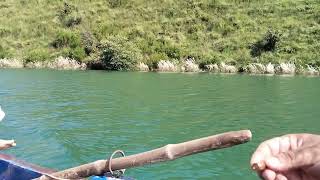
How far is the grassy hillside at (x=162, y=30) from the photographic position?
41.4 metres

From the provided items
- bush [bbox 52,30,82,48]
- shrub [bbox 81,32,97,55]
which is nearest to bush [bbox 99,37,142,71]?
shrub [bbox 81,32,97,55]

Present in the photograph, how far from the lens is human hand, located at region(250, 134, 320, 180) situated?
1.48 metres

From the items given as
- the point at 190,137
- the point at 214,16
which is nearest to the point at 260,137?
the point at 190,137

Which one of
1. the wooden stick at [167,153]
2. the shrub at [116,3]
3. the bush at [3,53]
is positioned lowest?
the bush at [3,53]

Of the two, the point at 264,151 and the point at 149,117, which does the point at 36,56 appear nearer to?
the point at 149,117

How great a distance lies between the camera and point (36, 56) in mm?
44531

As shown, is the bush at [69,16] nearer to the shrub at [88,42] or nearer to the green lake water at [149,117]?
the shrub at [88,42]

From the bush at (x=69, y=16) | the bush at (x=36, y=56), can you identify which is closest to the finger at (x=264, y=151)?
the bush at (x=36, y=56)

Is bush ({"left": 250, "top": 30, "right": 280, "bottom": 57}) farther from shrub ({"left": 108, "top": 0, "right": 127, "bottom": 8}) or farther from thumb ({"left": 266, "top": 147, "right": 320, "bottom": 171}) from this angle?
thumb ({"left": 266, "top": 147, "right": 320, "bottom": 171})

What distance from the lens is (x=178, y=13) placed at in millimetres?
50656

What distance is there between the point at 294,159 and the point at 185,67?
126ft

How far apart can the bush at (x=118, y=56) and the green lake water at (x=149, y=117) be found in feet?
37.6

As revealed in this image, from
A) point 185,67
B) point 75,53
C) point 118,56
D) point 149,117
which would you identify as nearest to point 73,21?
point 75,53

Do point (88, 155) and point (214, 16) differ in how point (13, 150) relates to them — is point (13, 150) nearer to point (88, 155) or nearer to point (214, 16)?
point (88, 155)
